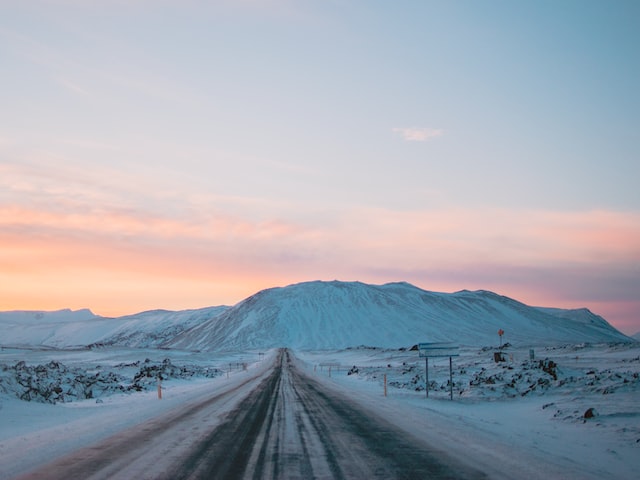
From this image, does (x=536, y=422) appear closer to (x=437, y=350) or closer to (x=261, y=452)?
(x=437, y=350)

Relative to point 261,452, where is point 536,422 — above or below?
below

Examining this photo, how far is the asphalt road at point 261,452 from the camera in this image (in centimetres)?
976

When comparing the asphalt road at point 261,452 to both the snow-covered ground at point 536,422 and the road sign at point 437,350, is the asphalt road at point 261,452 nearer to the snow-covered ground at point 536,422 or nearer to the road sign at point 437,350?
the snow-covered ground at point 536,422

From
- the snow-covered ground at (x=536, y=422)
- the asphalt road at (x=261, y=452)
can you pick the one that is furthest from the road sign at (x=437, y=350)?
the asphalt road at (x=261, y=452)

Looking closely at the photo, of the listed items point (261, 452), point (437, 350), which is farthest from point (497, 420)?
point (261, 452)

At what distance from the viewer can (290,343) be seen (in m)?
188

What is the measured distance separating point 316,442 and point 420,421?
5.17 metres

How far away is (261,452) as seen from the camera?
11.7 metres

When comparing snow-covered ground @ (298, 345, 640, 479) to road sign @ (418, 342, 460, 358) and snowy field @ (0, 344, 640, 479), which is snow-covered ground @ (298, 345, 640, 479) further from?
road sign @ (418, 342, 460, 358)

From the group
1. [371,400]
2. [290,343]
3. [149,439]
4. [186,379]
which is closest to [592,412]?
[371,400]

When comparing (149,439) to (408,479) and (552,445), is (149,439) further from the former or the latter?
(552,445)

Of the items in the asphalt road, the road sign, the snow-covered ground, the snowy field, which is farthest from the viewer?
the road sign

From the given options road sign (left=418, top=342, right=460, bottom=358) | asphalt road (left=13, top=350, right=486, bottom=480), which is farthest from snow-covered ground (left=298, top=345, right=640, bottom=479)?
road sign (left=418, top=342, right=460, bottom=358)

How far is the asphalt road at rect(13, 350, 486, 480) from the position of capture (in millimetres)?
9758
